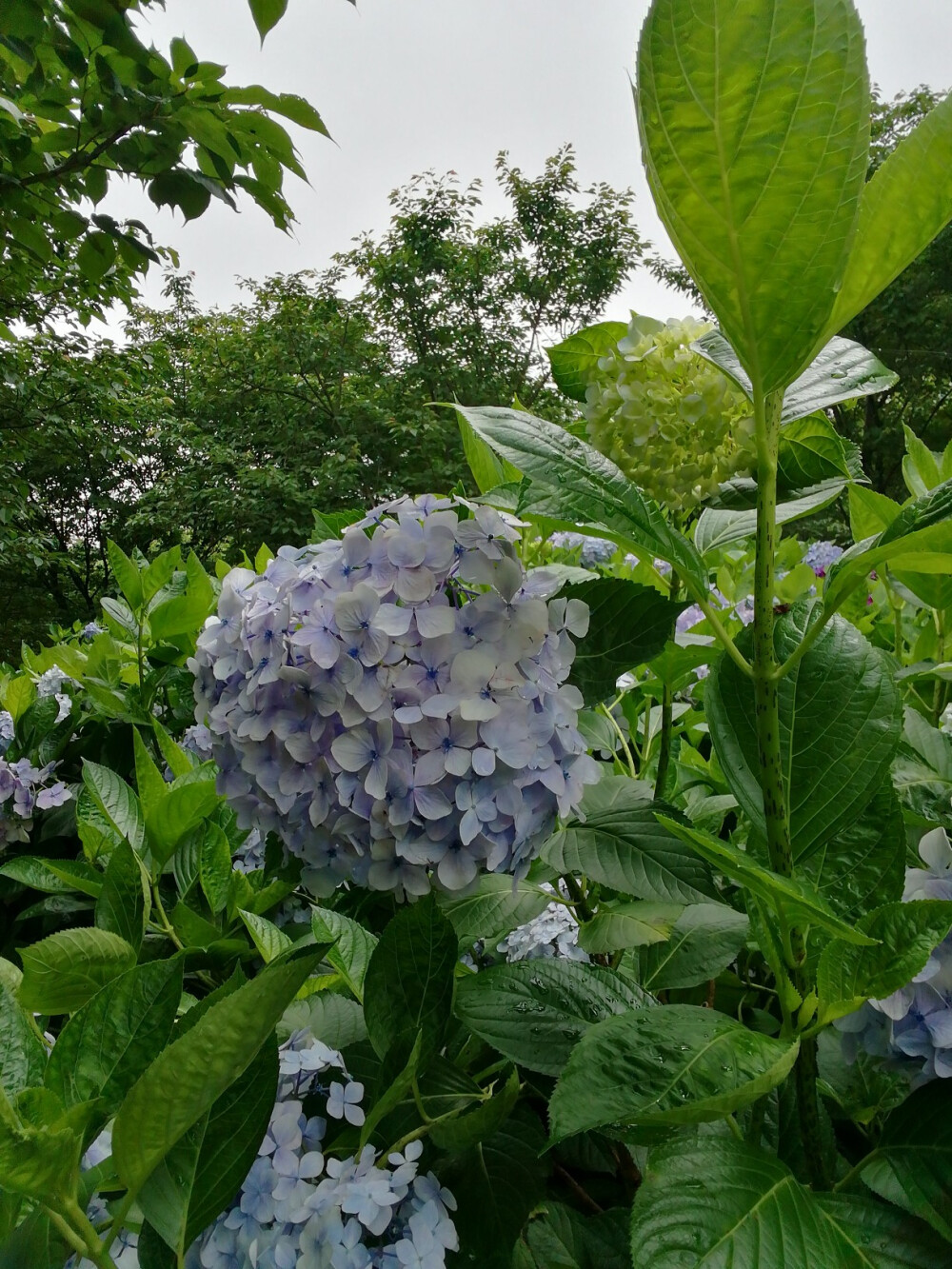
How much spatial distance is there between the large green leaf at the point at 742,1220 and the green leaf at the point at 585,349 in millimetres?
647

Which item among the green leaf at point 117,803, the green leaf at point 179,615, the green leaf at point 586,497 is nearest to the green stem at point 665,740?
the green leaf at point 586,497

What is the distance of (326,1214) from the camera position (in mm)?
524

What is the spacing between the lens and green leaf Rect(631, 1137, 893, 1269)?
45 centimetres

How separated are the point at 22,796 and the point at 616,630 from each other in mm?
1544

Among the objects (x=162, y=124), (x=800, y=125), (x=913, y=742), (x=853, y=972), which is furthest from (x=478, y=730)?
(x=162, y=124)

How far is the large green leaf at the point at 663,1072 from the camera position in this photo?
44 cm

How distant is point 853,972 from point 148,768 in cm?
84

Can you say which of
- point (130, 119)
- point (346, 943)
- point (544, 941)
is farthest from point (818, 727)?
point (130, 119)

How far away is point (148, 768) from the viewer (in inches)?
41.6

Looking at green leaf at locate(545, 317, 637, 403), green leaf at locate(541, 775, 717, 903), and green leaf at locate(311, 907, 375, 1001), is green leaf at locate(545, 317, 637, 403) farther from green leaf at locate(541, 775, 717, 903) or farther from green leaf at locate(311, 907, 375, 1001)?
green leaf at locate(311, 907, 375, 1001)

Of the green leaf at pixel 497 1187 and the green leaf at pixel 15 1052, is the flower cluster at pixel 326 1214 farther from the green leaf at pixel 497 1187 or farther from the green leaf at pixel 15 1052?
the green leaf at pixel 15 1052

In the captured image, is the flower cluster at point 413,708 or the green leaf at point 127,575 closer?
the flower cluster at point 413,708

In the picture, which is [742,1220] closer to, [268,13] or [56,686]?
[268,13]

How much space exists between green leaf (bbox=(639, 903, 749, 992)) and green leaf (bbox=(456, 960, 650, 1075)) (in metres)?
0.05
